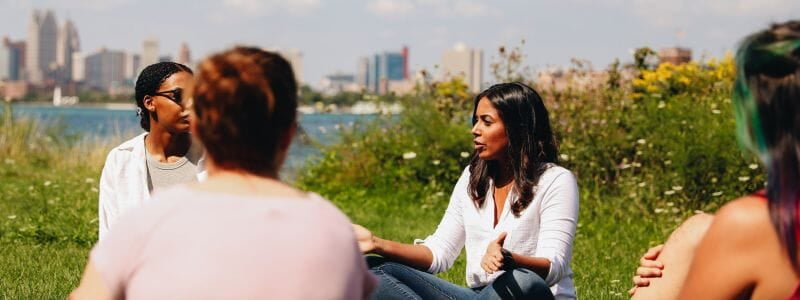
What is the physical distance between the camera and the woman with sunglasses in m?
4.31

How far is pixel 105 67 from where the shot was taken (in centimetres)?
15438

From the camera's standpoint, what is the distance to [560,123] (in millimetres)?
10328

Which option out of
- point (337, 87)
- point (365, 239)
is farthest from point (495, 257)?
point (337, 87)

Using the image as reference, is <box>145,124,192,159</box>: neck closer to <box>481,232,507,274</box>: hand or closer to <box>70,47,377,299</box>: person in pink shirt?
<box>481,232,507,274</box>: hand

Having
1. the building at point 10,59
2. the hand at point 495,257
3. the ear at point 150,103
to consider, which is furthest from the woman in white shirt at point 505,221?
the building at point 10,59

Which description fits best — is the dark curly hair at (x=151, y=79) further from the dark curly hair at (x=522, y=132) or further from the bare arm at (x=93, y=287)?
the bare arm at (x=93, y=287)

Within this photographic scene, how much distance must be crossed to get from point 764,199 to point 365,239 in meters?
1.76

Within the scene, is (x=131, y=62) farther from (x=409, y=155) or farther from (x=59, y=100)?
(x=409, y=155)

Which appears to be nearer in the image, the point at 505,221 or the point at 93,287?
the point at 93,287

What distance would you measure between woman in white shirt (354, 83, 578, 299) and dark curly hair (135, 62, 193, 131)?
1054 millimetres

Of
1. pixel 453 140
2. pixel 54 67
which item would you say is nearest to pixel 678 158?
pixel 453 140

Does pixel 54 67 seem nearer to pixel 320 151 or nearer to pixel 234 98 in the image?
pixel 320 151

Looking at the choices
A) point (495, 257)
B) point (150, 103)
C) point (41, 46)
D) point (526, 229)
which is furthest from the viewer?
point (41, 46)

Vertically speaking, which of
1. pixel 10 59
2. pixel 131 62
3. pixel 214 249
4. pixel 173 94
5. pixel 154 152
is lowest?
pixel 10 59
